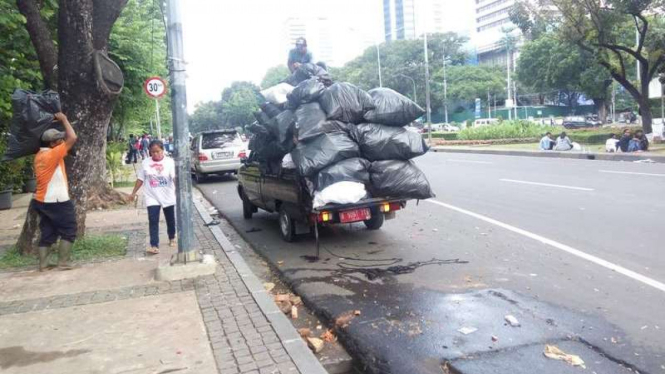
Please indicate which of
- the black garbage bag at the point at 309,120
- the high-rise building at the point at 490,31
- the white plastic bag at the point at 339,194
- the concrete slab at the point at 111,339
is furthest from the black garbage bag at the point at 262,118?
the high-rise building at the point at 490,31

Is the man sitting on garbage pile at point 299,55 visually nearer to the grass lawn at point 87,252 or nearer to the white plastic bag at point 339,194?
the white plastic bag at point 339,194

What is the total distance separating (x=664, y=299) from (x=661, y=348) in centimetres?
113

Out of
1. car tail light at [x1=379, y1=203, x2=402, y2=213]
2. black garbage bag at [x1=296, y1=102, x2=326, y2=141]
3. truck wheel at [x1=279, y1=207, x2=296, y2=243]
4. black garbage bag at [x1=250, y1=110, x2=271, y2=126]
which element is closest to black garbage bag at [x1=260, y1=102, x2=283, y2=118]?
black garbage bag at [x1=250, y1=110, x2=271, y2=126]

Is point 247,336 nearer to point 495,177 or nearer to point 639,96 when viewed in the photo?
point 495,177

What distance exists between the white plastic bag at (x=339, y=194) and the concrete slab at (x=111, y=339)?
2.15 m

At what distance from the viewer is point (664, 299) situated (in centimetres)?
508

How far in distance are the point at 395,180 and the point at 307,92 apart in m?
1.65

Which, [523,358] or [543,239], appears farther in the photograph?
[543,239]

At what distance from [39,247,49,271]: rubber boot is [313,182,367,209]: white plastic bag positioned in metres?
3.21

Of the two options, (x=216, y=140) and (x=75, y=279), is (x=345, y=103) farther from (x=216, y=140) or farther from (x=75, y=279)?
(x=216, y=140)

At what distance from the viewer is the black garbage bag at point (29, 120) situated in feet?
20.7

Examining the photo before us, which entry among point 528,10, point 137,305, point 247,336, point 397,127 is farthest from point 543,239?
point 528,10

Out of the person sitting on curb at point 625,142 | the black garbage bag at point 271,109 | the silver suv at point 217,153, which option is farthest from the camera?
the person sitting on curb at point 625,142

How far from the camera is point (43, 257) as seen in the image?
6.75 metres
